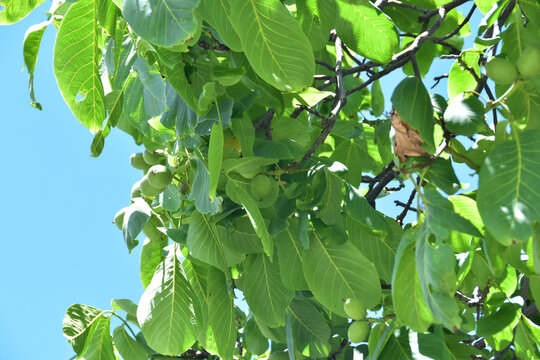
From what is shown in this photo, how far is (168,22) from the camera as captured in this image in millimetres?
765

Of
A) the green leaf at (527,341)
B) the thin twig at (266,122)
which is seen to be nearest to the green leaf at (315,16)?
the thin twig at (266,122)

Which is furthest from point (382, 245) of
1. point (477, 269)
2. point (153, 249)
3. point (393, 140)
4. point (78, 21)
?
point (78, 21)

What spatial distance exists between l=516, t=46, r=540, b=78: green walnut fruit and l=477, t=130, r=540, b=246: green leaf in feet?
0.35

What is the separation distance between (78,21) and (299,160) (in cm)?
51

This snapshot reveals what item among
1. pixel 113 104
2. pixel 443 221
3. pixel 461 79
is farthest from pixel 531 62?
pixel 113 104

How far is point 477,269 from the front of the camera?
1.23 meters

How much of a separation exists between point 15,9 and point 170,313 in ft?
2.43

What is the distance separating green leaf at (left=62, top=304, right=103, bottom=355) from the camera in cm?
150

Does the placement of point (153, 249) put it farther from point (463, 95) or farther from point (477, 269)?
point (463, 95)

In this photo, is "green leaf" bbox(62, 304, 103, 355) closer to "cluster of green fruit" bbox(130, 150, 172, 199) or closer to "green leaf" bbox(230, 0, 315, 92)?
"cluster of green fruit" bbox(130, 150, 172, 199)

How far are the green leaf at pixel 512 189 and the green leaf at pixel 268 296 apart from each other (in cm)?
67

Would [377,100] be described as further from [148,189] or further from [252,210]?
[252,210]

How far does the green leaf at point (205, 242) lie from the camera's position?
3.88 ft

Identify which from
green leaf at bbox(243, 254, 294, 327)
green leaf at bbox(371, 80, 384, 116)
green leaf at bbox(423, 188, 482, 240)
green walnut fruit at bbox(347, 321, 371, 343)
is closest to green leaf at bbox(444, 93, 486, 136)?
green leaf at bbox(423, 188, 482, 240)
